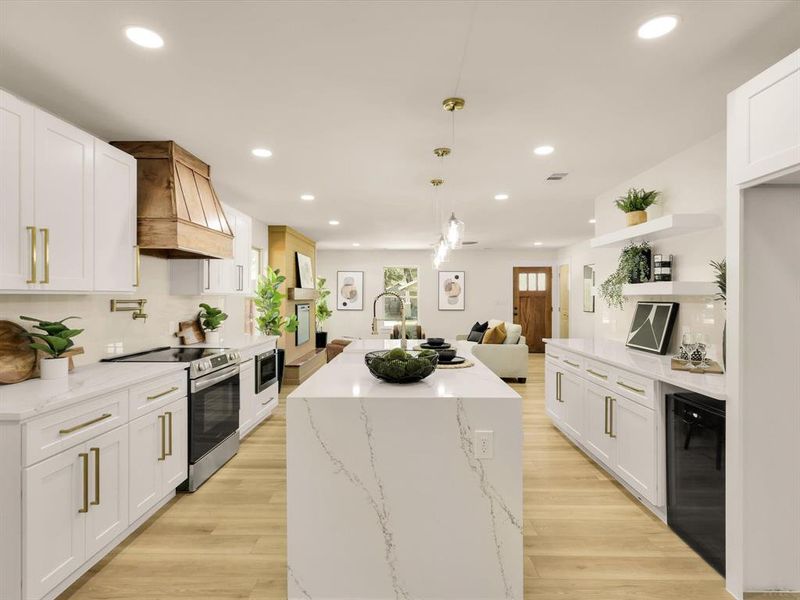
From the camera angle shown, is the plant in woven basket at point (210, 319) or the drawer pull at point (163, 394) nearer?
the drawer pull at point (163, 394)

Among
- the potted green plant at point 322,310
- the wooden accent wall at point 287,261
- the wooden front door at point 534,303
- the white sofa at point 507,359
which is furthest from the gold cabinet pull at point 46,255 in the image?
the wooden front door at point 534,303

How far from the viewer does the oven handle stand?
3.17m

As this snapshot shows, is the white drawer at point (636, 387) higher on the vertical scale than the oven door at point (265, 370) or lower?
higher

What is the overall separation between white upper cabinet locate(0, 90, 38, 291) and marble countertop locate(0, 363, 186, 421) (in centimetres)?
50

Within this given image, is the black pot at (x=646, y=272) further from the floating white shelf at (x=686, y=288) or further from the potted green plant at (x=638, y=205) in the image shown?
the floating white shelf at (x=686, y=288)

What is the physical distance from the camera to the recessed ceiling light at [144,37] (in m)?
1.95

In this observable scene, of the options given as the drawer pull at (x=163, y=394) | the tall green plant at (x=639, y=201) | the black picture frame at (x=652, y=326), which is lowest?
the drawer pull at (x=163, y=394)

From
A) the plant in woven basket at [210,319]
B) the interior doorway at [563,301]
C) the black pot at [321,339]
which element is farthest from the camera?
the interior doorway at [563,301]

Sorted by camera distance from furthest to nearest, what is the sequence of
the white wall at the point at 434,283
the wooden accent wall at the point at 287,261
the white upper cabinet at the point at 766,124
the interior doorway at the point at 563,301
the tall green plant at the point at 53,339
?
1. the white wall at the point at 434,283
2. the interior doorway at the point at 563,301
3. the wooden accent wall at the point at 287,261
4. the tall green plant at the point at 53,339
5. the white upper cabinet at the point at 766,124

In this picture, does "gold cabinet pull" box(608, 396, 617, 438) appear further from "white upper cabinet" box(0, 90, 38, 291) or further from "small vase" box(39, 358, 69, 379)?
"white upper cabinet" box(0, 90, 38, 291)

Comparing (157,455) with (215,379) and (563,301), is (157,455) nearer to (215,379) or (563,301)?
(215,379)

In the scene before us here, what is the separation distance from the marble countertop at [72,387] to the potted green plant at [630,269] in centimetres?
374

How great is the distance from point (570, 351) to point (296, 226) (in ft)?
15.6

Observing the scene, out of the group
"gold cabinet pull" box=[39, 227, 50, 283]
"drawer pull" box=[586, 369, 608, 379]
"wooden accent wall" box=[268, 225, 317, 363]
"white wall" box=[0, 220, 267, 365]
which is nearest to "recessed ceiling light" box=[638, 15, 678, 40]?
"drawer pull" box=[586, 369, 608, 379]
